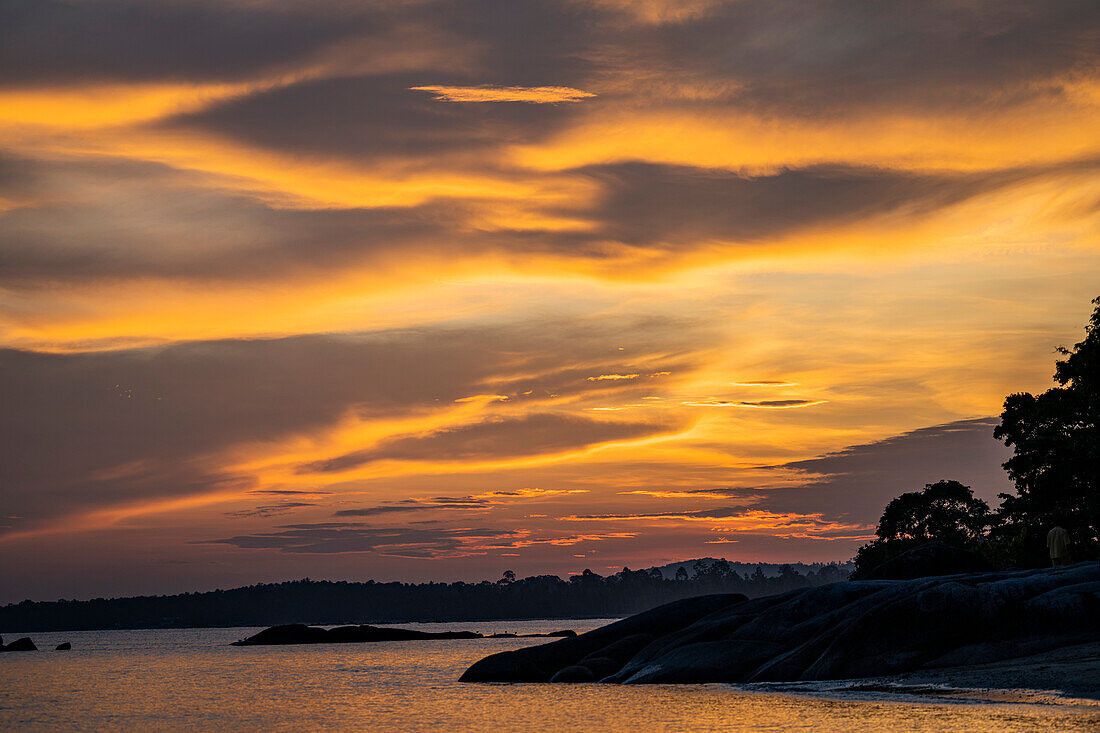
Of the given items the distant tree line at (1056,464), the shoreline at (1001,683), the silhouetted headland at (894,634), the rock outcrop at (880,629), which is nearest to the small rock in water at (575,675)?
the silhouetted headland at (894,634)

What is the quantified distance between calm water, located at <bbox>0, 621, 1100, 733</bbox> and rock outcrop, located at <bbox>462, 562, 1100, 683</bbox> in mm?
2345

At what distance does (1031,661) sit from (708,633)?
1961 centimetres

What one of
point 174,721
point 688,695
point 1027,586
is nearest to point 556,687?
point 688,695

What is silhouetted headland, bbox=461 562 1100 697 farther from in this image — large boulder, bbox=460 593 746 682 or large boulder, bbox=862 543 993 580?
large boulder, bbox=862 543 993 580

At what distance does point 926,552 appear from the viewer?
196 feet

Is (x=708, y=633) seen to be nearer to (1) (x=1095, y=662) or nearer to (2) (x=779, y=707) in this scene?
(2) (x=779, y=707)

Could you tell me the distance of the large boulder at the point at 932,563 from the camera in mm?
58500

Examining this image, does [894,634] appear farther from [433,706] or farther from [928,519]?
[928,519]

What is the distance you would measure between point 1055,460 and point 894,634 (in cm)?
2946

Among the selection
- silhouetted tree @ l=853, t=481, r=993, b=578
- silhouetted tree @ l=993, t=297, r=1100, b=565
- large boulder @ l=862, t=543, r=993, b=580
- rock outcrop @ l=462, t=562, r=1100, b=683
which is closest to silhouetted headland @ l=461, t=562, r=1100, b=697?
rock outcrop @ l=462, t=562, r=1100, b=683

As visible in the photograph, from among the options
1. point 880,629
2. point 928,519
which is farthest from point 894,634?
point 928,519

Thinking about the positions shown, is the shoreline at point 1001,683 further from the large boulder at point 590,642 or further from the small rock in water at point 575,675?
the small rock in water at point 575,675

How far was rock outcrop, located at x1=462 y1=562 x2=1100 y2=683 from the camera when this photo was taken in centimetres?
4281

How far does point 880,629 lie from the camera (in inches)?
1809
